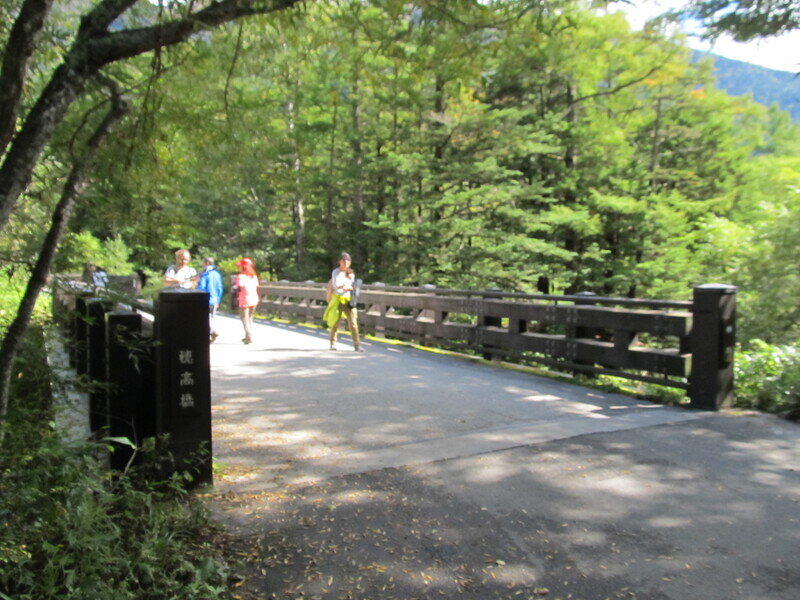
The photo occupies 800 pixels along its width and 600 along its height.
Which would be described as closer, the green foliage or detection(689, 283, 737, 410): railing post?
the green foliage

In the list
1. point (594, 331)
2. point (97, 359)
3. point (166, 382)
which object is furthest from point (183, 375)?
point (594, 331)

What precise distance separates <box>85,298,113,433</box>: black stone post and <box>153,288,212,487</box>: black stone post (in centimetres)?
77

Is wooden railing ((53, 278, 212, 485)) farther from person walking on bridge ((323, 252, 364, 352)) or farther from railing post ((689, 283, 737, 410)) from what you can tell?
person walking on bridge ((323, 252, 364, 352))

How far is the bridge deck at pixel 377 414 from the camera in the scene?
500cm

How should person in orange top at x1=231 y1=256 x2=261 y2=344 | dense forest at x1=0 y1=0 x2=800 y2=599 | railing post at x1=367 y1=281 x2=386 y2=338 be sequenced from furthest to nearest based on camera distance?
railing post at x1=367 y1=281 x2=386 y2=338, person in orange top at x1=231 y1=256 x2=261 y2=344, dense forest at x1=0 y1=0 x2=800 y2=599

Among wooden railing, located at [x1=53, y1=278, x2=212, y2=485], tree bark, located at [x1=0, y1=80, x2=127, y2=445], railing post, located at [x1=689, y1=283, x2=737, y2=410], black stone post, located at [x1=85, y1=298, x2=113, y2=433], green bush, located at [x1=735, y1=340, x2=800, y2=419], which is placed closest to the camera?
tree bark, located at [x1=0, y1=80, x2=127, y2=445]

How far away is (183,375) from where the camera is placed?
413 cm

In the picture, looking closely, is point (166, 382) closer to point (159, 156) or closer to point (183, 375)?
point (183, 375)

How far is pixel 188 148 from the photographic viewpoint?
4.67 m

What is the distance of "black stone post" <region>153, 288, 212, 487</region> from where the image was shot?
409 cm

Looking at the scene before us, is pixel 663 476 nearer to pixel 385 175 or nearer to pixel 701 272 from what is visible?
pixel 701 272

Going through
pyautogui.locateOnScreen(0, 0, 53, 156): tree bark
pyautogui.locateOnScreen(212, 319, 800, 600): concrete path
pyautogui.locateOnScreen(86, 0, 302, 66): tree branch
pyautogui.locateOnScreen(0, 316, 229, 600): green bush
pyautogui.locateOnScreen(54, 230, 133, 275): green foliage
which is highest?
pyautogui.locateOnScreen(86, 0, 302, 66): tree branch

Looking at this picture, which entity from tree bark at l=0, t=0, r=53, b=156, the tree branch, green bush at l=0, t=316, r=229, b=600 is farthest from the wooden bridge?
the tree branch

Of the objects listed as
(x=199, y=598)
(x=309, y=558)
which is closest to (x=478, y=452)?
(x=309, y=558)
